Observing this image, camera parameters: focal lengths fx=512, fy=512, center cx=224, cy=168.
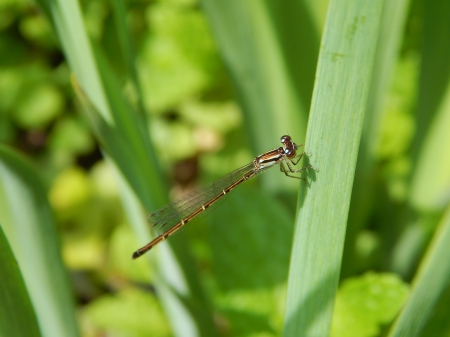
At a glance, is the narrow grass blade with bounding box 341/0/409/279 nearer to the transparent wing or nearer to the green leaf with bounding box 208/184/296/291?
the green leaf with bounding box 208/184/296/291

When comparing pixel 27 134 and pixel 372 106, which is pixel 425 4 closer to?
pixel 372 106

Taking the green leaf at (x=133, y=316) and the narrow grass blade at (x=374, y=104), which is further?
the green leaf at (x=133, y=316)

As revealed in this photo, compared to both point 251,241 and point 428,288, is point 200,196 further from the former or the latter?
point 428,288

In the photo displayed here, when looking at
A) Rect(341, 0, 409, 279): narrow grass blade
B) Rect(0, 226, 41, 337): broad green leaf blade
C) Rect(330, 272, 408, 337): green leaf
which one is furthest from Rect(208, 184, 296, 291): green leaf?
Rect(0, 226, 41, 337): broad green leaf blade

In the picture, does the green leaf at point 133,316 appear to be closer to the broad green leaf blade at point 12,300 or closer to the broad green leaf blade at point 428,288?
the broad green leaf blade at point 12,300

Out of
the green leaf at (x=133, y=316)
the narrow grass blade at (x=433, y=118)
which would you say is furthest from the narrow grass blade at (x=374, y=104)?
the green leaf at (x=133, y=316)

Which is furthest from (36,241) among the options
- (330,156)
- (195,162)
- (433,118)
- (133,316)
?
(195,162)
